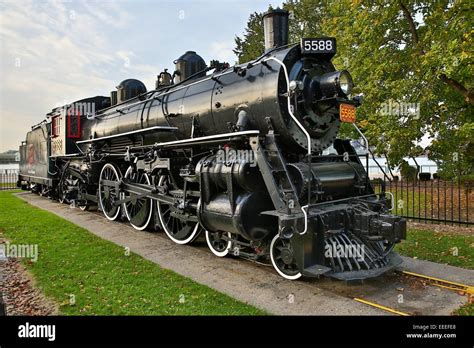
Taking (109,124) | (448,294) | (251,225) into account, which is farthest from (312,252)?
(109,124)

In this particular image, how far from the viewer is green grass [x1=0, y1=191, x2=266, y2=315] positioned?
14.4 ft

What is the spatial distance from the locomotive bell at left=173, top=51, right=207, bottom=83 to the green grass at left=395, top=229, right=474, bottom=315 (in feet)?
18.9

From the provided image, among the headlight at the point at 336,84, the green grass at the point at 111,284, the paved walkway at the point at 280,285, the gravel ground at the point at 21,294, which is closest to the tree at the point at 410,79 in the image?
the headlight at the point at 336,84

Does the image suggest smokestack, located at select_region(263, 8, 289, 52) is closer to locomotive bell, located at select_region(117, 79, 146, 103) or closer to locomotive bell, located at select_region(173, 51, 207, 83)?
locomotive bell, located at select_region(173, 51, 207, 83)

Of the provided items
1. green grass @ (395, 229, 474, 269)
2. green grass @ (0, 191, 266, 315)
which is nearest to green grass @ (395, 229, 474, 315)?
green grass @ (395, 229, 474, 269)

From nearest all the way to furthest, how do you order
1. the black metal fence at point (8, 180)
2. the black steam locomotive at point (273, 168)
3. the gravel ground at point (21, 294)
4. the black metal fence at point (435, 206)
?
the gravel ground at point (21, 294) → the black steam locomotive at point (273, 168) → the black metal fence at point (435, 206) → the black metal fence at point (8, 180)

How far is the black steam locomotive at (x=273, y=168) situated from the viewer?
16.1 feet

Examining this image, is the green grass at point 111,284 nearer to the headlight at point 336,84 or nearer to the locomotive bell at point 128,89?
the headlight at point 336,84

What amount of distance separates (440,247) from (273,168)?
427 centimetres

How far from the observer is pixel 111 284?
5.26 meters

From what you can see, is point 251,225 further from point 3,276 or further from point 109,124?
point 109,124

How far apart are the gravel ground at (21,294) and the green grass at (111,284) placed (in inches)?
4.7

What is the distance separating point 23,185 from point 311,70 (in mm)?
22116

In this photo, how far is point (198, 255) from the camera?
672cm
